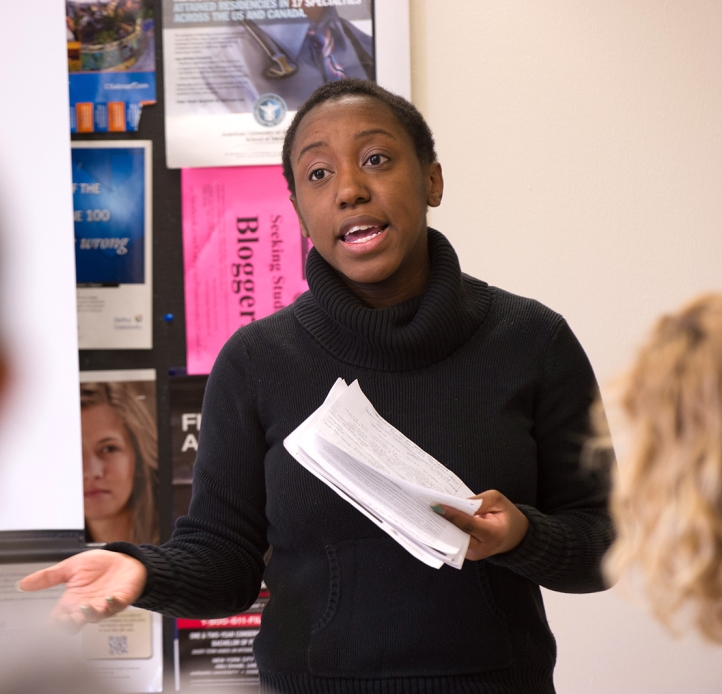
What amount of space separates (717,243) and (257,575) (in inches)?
55.8

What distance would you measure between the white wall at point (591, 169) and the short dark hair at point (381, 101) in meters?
0.69

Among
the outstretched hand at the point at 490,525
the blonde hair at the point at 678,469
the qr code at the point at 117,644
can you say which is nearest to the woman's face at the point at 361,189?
the outstretched hand at the point at 490,525

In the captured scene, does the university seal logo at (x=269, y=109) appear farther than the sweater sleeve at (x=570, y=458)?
Yes

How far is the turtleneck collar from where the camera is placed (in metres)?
1.21

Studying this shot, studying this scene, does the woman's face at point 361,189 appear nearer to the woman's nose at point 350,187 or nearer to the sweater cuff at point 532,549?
the woman's nose at point 350,187

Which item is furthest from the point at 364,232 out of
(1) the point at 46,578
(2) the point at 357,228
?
(1) the point at 46,578

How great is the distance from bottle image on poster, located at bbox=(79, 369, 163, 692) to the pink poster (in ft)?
0.61

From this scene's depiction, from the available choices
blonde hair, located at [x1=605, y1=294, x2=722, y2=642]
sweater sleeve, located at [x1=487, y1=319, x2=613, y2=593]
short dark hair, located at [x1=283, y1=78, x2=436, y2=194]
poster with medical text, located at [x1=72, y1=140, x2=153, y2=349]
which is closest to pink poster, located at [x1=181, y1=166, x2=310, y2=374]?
poster with medical text, located at [x1=72, y1=140, x2=153, y2=349]

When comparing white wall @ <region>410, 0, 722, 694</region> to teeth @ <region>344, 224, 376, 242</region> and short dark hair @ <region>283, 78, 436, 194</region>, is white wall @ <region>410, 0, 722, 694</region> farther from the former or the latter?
teeth @ <region>344, 224, 376, 242</region>

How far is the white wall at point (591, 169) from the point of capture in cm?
197

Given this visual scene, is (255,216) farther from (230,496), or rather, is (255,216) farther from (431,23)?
(230,496)

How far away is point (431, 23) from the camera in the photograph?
198 cm

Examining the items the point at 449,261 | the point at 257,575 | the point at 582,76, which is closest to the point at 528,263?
the point at 582,76

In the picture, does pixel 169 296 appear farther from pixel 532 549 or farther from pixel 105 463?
pixel 532 549
